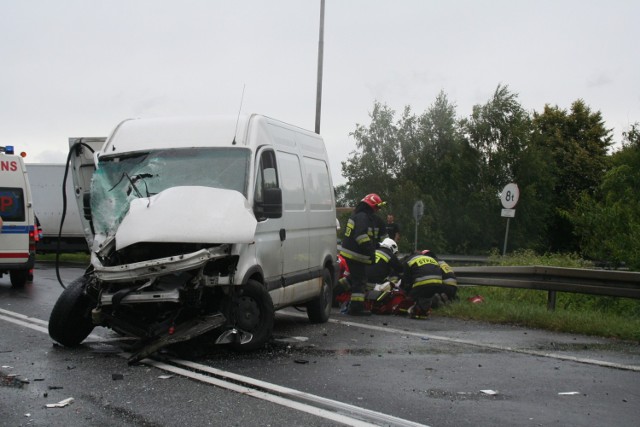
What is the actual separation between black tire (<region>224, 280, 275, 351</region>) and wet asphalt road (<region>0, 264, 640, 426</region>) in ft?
0.49

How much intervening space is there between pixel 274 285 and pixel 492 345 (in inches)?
94.7

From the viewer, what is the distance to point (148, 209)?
722 cm

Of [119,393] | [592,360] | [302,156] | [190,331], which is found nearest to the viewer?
[119,393]

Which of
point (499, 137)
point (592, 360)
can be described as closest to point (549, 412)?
point (592, 360)

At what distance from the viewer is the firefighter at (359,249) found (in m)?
11.2

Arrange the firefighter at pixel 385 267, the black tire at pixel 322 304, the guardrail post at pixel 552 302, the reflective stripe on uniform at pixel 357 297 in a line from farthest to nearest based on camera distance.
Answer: the firefighter at pixel 385 267
the reflective stripe on uniform at pixel 357 297
the guardrail post at pixel 552 302
the black tire at pixel 322 304

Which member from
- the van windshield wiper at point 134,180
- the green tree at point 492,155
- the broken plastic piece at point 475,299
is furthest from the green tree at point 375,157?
the van windshield wiper at point 134,180

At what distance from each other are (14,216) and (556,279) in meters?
10.1

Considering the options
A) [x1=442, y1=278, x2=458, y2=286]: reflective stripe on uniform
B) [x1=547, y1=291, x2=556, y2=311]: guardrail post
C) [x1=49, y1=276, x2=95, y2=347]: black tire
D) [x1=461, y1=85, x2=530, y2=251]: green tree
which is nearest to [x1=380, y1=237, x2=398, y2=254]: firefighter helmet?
[x1=442, y1=278, x2=458, y2=286]: reflective stripe on uniform

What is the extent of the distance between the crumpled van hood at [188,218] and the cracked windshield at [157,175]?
0.36m

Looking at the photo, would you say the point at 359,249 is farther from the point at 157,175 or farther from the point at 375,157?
the point at 375,157

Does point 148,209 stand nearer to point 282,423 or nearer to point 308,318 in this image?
point 282,423

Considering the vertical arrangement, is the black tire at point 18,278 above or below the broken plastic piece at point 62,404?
below

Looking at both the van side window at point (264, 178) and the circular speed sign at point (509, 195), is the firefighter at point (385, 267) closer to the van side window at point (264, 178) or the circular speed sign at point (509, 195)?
the van side window at point (264, 178)
